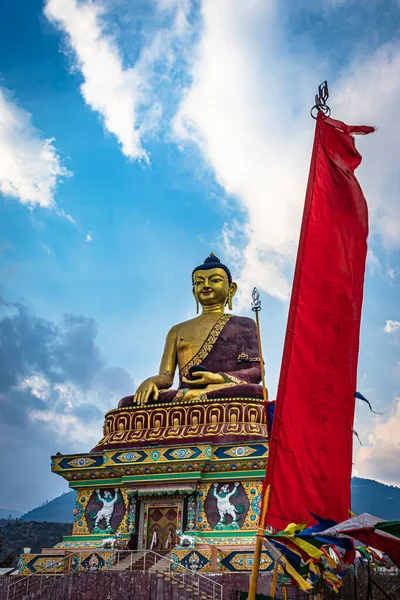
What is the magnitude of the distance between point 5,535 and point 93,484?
79.1 ft

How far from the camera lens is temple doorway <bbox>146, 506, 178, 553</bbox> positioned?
12023mm

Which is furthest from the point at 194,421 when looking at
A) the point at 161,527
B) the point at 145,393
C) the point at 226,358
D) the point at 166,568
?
the point at 166,568

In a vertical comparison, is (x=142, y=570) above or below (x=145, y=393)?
below

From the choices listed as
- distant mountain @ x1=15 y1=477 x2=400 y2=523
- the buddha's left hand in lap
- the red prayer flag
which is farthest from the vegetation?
distant mountain @ x1=15 y1=477 x2=400 y2=523

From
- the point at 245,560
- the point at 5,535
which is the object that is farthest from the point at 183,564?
the point at 5,535

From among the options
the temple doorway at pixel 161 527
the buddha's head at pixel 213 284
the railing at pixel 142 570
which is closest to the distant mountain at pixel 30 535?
the buddha's head at pixel 213 284

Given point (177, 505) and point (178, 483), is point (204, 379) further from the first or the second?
point (177, 505)

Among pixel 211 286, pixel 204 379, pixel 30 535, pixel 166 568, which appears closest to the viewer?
pixel 166 568

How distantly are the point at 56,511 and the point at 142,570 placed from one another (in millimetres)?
123076

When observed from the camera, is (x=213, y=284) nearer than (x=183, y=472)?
No

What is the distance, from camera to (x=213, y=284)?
1614 cm

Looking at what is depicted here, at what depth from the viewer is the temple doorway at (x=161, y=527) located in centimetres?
1202

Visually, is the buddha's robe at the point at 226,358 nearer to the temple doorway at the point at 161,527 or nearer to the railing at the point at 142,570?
the temple doorway at the point at 161,527

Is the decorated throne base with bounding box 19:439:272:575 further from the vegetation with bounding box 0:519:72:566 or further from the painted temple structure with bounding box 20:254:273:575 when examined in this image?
the vegetation with bounding box 0:519:72:566
